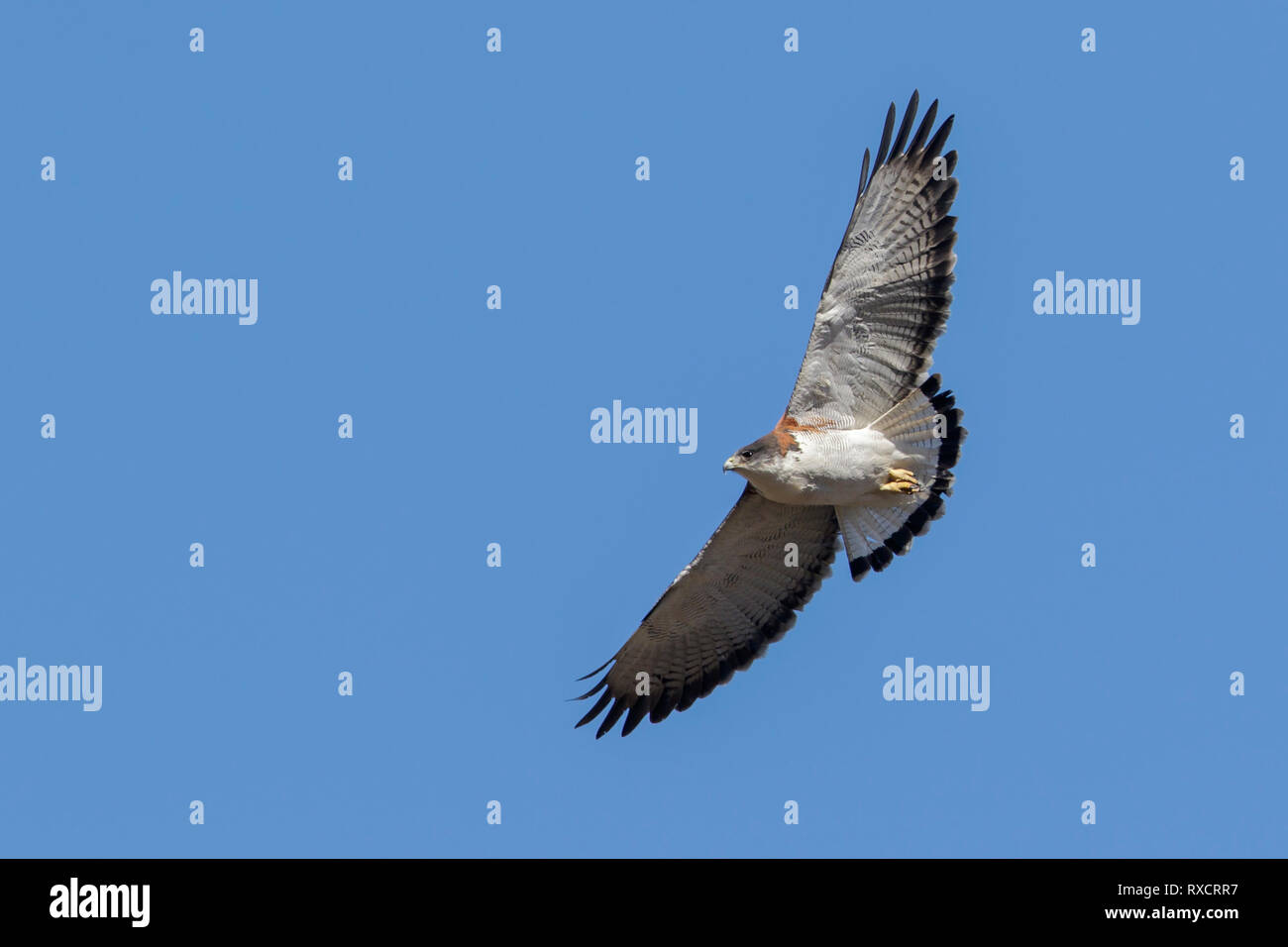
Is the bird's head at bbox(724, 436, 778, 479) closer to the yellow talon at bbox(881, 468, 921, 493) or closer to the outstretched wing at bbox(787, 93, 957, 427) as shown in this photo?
the outstretched wing at bbox(787, 93, 957, 427)

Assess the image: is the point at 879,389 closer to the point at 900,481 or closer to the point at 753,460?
the point at 900,481

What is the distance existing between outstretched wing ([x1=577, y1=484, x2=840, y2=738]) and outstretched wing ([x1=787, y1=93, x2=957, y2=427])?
1.44m

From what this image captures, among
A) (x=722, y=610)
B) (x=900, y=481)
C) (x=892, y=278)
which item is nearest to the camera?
(x=892, y=278)

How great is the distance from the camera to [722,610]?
16.9 m

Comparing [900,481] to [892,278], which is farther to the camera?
[900,481]

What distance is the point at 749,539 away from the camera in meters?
16.3

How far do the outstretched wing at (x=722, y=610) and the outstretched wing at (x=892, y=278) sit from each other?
4.74ft

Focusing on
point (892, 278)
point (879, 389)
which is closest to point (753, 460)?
point (879, 389)

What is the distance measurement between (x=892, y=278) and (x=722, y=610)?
3569 mm

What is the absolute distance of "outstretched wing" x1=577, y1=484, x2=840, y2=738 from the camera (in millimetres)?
16250
